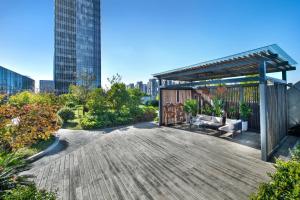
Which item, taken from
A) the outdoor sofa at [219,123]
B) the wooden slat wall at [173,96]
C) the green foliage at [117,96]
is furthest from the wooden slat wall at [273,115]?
the green foliage at [117,96]

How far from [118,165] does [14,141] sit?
351 cm

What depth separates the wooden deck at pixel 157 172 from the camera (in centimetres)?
291

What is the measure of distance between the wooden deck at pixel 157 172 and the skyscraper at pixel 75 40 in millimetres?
51442

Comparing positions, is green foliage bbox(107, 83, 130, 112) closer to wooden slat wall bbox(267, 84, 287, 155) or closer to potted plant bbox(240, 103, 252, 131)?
potted plant bbox(240, 103, 252, 131)

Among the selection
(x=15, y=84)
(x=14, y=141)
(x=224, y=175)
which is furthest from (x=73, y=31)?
(x=224, y=175)

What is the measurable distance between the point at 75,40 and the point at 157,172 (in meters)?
70.5

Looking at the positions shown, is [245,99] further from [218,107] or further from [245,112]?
[218,107]

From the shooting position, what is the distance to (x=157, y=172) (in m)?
3.73

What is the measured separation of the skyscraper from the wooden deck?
2025 inches

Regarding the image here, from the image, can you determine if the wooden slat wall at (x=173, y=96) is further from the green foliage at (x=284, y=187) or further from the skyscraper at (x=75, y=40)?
the skyscraper at (x=75, y=40)

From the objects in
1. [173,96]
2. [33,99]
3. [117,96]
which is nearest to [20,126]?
[117,96]

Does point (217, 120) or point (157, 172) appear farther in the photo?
point (217, 120)

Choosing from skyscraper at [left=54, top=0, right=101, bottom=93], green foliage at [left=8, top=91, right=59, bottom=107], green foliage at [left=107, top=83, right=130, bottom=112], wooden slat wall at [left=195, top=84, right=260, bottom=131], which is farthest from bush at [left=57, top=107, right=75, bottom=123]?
skyscraper at [left=54, top=0, right=101, bottom=93]

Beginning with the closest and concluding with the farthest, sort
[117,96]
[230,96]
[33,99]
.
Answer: [230,96]
[117,96]
[33,99]
